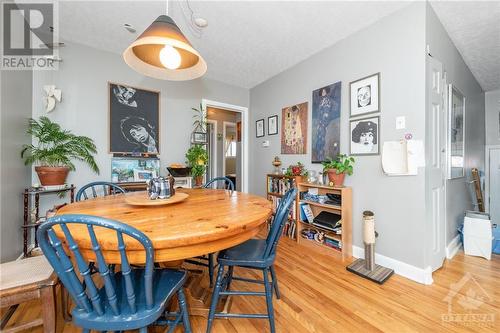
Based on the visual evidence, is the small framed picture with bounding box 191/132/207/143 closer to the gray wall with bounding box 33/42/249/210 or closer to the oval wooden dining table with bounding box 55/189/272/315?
the gray wall with bounding box 33/42/249/210

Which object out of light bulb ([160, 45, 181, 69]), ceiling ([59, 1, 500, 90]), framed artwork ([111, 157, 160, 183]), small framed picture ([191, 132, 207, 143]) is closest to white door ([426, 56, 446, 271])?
ceiling ([59, 1, 500, 90])

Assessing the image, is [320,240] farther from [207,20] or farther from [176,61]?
[207,20]

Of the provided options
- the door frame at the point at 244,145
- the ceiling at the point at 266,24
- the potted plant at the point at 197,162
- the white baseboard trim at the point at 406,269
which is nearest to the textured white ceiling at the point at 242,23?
the ceiling at the point at 266,24

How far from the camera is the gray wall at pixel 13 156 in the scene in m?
1.86

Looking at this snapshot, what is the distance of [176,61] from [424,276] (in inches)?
108

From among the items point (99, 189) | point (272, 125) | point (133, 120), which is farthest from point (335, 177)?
point (99, 189)

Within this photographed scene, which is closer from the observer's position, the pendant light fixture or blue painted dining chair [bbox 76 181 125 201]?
the pendant light fixture

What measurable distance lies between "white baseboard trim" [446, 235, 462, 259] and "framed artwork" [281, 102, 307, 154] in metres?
2.01

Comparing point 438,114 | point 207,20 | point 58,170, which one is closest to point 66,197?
point 58,170

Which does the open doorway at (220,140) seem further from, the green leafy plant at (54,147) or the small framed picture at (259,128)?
the green leafy plant at (54,147)

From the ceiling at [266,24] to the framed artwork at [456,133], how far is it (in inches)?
24.1

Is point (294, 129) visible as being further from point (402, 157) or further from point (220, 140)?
point (220, 140)

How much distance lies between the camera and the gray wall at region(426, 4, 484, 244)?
204 centimetres

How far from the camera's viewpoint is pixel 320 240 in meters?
2.49
